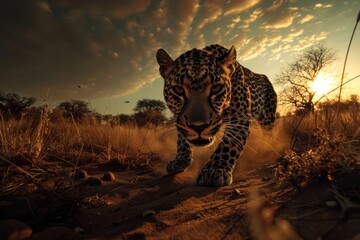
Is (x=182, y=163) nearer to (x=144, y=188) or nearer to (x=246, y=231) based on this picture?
(x=144, y=188)

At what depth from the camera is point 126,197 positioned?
281 centimetres

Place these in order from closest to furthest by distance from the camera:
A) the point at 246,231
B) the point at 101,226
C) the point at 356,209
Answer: the point at 356,209
the point at 246,231
the point at 101,226

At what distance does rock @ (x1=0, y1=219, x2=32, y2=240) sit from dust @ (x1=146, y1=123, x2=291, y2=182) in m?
2.22

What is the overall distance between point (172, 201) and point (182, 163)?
2.16 metres

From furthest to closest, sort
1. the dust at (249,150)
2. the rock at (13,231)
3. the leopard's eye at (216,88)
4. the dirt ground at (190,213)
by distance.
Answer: the dust at (249,150), the leopard's eye at (216,88), the rock at (13,231), the dirt ground at (190,213)

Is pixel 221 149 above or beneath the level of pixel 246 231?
above

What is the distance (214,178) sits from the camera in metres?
3.19

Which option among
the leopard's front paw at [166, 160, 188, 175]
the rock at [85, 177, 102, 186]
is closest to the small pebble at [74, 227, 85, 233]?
the rock at [85, 177, 102, 186]

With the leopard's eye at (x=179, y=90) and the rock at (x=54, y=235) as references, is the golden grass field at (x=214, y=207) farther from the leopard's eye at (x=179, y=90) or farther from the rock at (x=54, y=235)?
the leopard's eye at (x=179, y=90)

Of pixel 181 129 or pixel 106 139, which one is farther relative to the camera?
pixel 106 139

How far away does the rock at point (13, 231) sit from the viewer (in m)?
1.41

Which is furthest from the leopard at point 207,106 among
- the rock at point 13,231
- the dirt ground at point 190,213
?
the rock at point 13,231

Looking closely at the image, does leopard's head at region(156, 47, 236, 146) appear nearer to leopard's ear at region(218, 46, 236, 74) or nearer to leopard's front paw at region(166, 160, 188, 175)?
leopard's ear at region(218, 46, 236, 74)

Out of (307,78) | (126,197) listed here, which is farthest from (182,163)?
(307,78)
